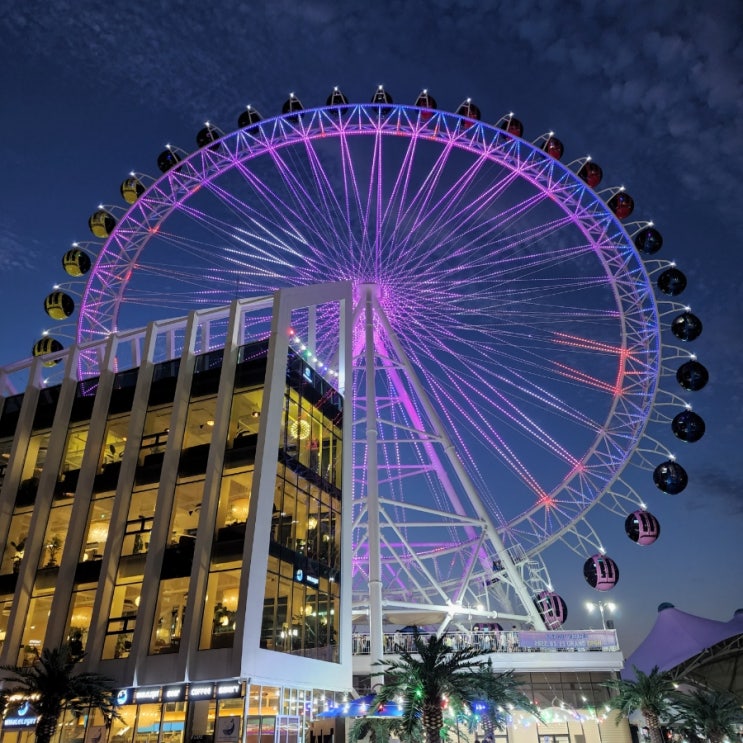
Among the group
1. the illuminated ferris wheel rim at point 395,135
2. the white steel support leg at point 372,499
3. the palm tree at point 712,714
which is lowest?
the palm tree at point 712,714

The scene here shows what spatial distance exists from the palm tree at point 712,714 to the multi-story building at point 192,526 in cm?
1622

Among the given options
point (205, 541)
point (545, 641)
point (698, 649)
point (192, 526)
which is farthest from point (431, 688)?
point (698, 649)

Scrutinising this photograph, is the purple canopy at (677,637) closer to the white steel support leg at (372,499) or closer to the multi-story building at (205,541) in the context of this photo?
the multi-story building at (205,541)

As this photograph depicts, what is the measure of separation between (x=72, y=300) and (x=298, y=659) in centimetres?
2272

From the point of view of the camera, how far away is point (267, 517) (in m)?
26.3

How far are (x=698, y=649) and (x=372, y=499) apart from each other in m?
24.2

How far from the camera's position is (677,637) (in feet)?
149

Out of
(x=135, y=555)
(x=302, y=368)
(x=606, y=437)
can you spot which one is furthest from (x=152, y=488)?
(x=606, y=437)

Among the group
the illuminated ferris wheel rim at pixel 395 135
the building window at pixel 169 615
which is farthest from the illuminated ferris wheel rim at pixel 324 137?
the building window at pixel 169 615

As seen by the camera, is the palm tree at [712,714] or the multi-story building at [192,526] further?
the palm tree at [712,714]

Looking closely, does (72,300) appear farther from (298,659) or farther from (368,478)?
(298,659)

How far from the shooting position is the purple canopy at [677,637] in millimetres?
42406

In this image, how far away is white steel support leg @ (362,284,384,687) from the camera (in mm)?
29953

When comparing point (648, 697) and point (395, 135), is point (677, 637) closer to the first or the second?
point (648, 697)
